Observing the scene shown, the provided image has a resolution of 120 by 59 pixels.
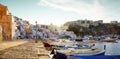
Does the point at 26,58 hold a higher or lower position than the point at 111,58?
higher

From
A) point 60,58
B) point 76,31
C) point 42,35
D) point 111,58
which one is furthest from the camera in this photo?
point 76,31

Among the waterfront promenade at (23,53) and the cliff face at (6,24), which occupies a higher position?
the cliff face at (6,24)

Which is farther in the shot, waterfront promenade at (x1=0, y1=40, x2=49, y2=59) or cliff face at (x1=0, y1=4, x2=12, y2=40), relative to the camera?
cliff face at (x1=0, y1=4, x2=12, y2=40)

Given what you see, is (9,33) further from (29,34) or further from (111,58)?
(29,34)

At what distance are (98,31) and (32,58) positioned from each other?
188397 millimetres

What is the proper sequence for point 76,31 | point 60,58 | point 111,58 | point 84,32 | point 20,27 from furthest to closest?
point 84,32 < point 76,31 < point 20,27 < point 60,58 < point 111,58

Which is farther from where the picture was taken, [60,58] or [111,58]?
[60,58]

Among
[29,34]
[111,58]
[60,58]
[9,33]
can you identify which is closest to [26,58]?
[111,58]

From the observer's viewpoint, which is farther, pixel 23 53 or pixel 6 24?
pixel 6 24

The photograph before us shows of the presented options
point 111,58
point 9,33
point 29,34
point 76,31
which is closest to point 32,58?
point 111,58

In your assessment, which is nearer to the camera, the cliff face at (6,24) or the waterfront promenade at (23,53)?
the waterfront promenade at (23,53)

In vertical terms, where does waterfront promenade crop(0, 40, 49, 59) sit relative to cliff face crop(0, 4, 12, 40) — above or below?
below

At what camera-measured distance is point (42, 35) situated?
89562 millimetres

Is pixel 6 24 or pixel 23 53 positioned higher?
pixel 6 24
